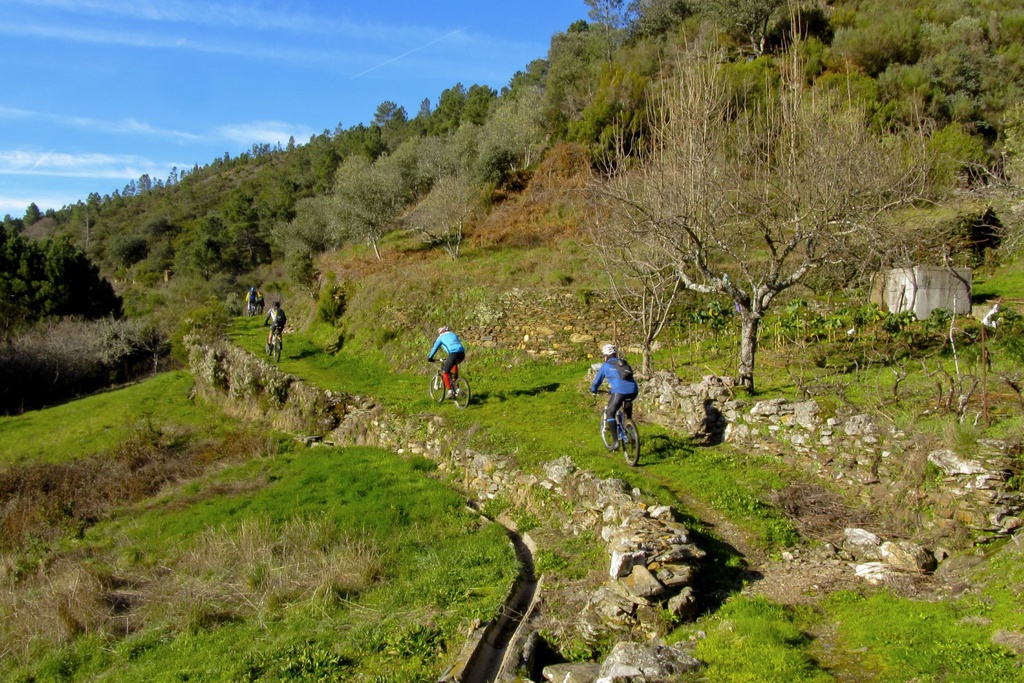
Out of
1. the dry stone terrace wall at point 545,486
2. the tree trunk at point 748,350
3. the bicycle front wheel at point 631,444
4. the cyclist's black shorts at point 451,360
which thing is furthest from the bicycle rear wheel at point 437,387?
the tree trunk at point 748,350

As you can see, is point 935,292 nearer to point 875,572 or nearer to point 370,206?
point 875,572

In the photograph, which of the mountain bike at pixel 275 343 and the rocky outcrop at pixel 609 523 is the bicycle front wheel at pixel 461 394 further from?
the mountain bike at pixel 275 343

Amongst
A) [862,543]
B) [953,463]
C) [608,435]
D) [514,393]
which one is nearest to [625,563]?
[862,543]

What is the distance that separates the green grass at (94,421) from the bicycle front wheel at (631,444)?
13067 mm

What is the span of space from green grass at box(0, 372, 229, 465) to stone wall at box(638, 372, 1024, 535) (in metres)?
13.6

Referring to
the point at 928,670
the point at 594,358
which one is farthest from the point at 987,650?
the point at 594,358

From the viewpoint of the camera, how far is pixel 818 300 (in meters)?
20.2

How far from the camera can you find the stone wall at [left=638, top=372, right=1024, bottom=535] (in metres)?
8.11

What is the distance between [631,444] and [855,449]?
3.35 meters

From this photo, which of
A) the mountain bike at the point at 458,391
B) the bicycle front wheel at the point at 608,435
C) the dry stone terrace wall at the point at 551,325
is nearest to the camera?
the bicycle front wheel at the point at 608,435

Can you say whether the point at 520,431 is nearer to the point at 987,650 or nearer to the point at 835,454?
the point at 835,454

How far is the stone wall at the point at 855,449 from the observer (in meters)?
8.11

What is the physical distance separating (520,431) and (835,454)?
606 centimetres

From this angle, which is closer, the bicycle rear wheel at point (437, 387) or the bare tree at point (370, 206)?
the bicycle rear wheel at point (437, 387)
